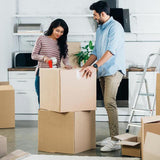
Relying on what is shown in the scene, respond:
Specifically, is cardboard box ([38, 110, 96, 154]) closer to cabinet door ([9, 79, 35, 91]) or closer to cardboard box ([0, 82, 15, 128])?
cardboard box ([0, 82, 15, 128])

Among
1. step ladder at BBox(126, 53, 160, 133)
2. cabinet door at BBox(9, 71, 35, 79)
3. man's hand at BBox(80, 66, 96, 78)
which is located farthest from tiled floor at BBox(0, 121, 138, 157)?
man's hand at BBox(80, 66, 96, 78)

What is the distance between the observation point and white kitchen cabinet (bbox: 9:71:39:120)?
18.1 feet

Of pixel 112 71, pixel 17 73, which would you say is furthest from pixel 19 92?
pixel 112 71

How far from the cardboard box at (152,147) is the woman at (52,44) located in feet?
5.62

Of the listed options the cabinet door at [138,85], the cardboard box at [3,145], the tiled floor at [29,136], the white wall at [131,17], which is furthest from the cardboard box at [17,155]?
the white wall at [131,17]

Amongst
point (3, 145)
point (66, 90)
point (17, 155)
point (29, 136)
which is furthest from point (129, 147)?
point (29, 136)

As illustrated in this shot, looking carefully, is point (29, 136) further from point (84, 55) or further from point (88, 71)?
point (84, 55)

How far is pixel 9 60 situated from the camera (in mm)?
5641

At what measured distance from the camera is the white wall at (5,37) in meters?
5.40

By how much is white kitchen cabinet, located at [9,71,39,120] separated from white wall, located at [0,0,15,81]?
143mm

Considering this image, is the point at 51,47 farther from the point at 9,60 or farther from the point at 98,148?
the point at 9,60

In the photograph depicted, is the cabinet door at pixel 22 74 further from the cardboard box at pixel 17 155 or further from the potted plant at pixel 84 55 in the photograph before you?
the cardboard box at pixel 17 155

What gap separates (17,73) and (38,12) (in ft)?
3.69

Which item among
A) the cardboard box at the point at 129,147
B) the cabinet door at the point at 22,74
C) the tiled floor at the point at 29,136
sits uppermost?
the cabinet door at the point at 22,74
